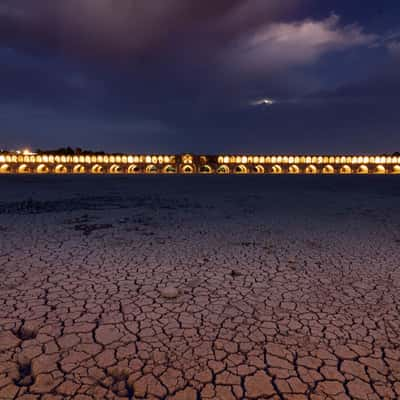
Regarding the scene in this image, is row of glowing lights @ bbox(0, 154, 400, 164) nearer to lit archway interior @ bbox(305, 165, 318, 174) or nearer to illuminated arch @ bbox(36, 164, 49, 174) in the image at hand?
lit archway interior @ bbox(305, 165, 318, 174)

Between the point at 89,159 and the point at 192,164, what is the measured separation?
17837 millimetres

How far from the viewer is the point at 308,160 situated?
5216cm

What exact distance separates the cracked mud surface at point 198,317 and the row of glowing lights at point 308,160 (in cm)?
4722

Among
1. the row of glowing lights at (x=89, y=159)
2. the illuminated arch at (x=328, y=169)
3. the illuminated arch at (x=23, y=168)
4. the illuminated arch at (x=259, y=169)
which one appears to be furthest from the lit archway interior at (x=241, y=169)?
the illuminated arch at (x=23, y=168)

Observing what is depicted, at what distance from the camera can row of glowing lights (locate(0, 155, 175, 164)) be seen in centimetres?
4853

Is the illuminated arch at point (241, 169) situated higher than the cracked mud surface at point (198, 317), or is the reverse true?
the illuminated arch at point (241, 169)

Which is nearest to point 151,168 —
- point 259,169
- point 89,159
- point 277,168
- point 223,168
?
point 89,159

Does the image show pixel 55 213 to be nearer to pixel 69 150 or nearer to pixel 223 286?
pixel 223 286

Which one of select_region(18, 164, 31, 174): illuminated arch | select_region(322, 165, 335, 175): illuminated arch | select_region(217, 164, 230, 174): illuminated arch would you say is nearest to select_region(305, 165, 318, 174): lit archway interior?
select_region(322, 165, 335, 175): illuminated arch

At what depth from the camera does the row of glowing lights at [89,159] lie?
159 ft

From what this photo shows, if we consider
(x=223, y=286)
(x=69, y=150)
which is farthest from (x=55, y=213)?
(x=69, y=150)

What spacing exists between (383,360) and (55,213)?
758 cm

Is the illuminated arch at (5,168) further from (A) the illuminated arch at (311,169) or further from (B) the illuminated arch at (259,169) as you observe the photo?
(A) the illuminated arch at (311,169)

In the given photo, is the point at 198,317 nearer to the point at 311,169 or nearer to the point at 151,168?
the point at 151,168
